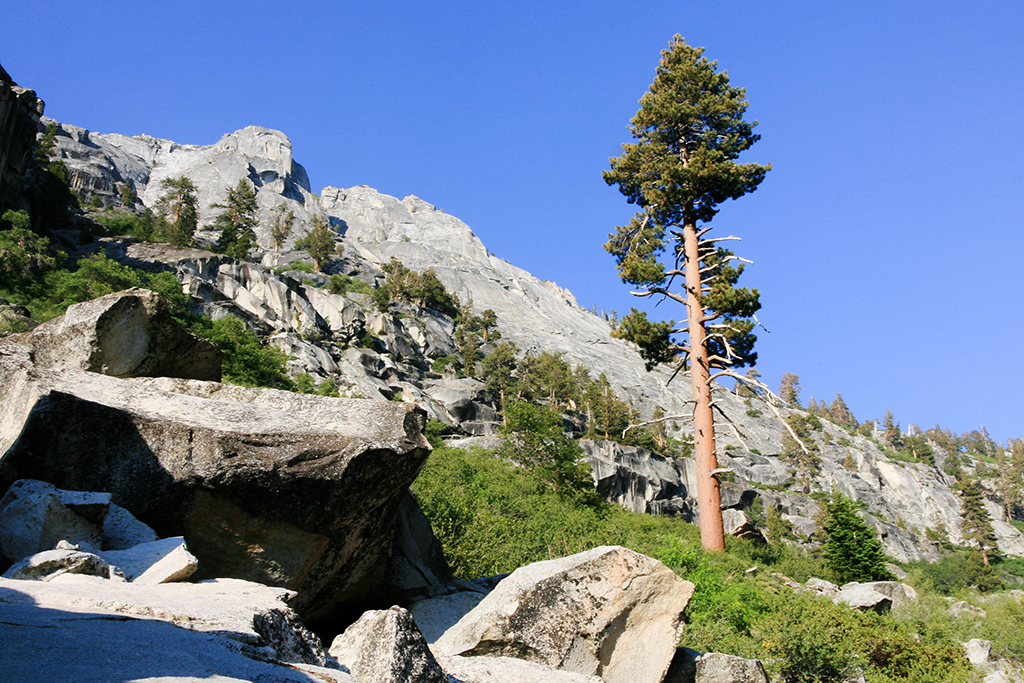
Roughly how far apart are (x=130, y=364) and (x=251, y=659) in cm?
713

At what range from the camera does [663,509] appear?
58688 mm

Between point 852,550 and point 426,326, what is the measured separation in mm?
59742

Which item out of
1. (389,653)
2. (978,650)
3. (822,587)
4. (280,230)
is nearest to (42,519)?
(389,653)

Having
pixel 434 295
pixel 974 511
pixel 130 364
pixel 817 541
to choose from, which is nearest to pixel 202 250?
pixel 434 295

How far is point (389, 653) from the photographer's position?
15.1 ft

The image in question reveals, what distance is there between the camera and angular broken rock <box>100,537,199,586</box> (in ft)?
18.8

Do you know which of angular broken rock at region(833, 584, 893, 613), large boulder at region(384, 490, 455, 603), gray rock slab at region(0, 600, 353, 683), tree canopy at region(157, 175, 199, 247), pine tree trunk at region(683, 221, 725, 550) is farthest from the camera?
tree canopy at region(157, 175, 199, 247)

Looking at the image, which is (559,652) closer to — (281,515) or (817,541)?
(281,515)

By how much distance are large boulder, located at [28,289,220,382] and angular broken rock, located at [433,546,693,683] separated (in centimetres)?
600

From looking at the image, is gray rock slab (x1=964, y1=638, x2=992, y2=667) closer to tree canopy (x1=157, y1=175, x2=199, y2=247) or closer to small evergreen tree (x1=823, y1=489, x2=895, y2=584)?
small evergreen tree (x1=823, y1=489, x2=895, y2=584)

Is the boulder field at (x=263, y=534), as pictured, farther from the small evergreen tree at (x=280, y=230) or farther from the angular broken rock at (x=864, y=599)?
the small evergreen tree at (x=280, y=230)

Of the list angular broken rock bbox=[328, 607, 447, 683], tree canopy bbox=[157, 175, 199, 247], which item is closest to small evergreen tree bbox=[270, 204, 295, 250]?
tree canopy bbox=[157, 175, 199, 247]

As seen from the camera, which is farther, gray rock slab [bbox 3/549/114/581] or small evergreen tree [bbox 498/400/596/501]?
small evergreen tree [bbox 498/400/596/501]

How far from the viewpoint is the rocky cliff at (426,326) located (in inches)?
2265
